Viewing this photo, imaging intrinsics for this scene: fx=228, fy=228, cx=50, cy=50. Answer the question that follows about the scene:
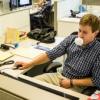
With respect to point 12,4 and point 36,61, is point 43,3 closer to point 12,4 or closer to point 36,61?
point 12,4

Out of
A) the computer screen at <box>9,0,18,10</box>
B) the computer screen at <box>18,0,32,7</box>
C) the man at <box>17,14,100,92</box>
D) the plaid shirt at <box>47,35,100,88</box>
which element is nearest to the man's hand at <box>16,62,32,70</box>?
the man at <box>17,14,100,92</box>

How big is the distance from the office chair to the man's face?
146 inches

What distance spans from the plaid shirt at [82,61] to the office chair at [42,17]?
3561 mm

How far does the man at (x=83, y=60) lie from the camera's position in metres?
1.81

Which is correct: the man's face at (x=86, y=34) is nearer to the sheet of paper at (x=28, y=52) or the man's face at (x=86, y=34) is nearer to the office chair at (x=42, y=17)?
the sheet of paper at (x=28, y=52)

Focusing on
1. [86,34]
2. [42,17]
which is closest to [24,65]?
[86,34]

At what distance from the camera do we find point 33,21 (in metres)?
5.61

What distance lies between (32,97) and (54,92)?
0.17 meters

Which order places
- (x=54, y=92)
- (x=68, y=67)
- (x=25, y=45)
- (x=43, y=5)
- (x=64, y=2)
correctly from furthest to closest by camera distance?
1. (x=43, y=5)
2. (x=64, y=2)
3. (x=25, y=45)
4. (x=68, y=67)
5. (x=54, y=92)

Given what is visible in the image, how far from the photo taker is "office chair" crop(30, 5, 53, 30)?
5527 mm

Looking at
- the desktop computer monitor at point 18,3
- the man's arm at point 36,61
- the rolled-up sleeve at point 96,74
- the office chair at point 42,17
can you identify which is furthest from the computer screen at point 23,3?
the office chair at point 42,17

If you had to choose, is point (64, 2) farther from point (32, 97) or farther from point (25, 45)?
point (32, 97)

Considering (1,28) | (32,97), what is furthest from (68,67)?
(1,28)

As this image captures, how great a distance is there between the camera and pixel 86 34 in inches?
72.4
